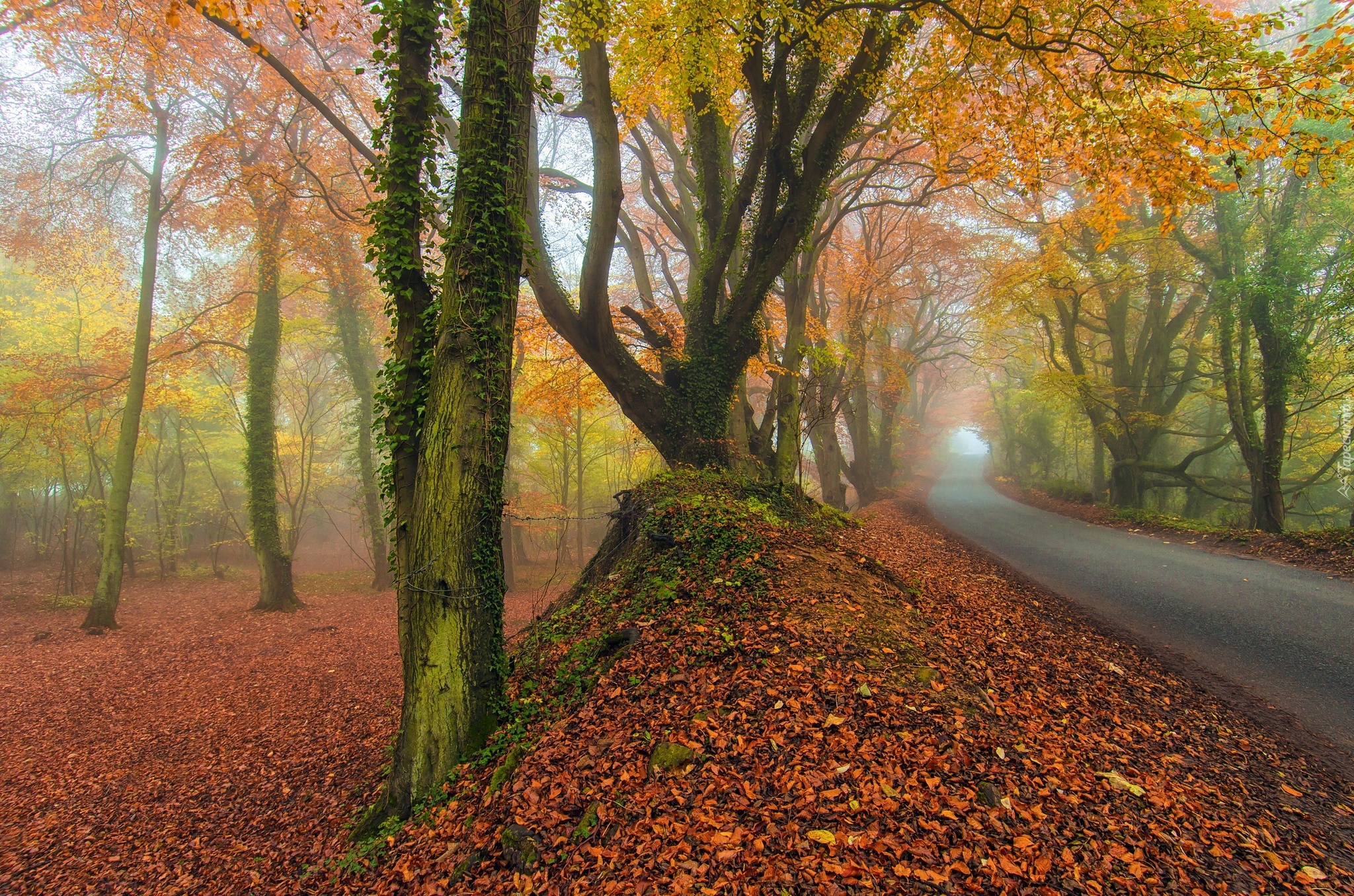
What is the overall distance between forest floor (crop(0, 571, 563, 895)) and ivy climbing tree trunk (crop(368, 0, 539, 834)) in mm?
1117

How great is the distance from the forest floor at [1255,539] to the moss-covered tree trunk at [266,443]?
58.8 feet

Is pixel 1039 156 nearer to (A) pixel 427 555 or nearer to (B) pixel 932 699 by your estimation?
(B) pixel 932 699

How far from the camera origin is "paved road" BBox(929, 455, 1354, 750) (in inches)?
172

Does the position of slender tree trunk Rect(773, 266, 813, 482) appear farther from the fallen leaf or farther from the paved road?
the fallen leaf

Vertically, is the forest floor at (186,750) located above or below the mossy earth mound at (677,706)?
below

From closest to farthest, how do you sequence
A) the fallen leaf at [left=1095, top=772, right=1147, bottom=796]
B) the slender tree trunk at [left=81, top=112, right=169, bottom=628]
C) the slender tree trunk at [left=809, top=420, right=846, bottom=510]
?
the fallen leaf at [left=1095, top=772, right=1147, bottom=796], the slender tree trunk at [left=81, top=112, right=169, bottom=628], the slender tree trunk at [left=809, top=420, right=846, bottom=510]

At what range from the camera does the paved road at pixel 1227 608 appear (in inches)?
172

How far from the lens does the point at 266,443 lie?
1202 cm

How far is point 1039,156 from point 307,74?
41.4ft

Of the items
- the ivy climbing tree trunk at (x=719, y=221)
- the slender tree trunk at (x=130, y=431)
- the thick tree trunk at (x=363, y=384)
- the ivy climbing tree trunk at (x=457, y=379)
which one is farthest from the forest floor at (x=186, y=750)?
the thick tree trunk at (x=363, y=384)

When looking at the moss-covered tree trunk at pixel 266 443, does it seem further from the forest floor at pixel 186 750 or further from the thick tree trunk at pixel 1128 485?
the thick tree trunk at pixel 1128 485

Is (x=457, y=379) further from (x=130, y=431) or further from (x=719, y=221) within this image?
(x=130, y=431)

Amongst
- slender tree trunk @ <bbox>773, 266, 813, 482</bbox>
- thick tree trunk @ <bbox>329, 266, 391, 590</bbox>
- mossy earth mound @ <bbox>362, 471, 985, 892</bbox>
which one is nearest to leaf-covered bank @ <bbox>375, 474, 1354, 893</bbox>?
mossy earth mound @ <bbox>362, 471, 985, 892</bbox>

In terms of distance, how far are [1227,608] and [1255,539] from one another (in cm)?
489
